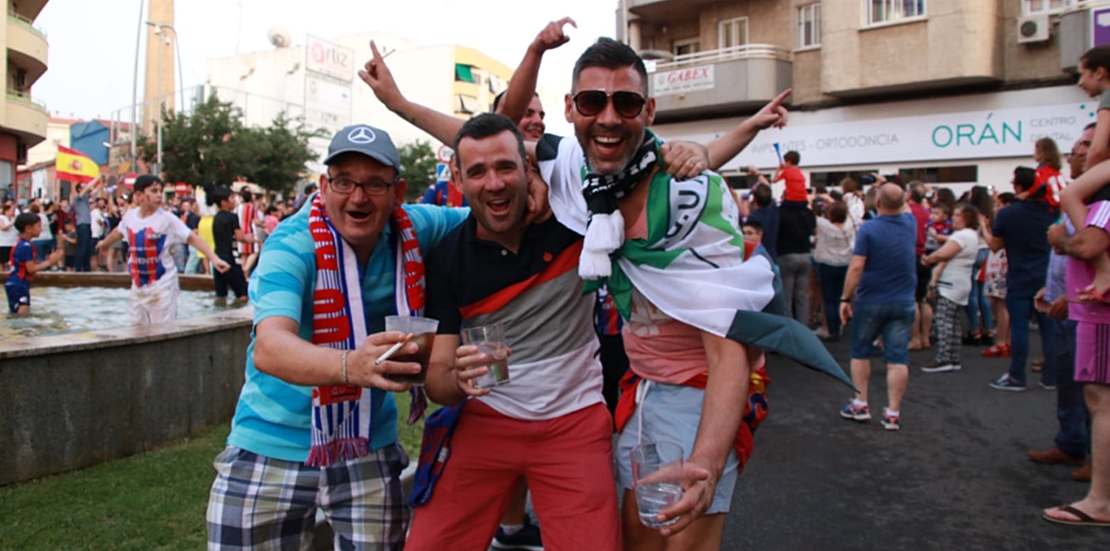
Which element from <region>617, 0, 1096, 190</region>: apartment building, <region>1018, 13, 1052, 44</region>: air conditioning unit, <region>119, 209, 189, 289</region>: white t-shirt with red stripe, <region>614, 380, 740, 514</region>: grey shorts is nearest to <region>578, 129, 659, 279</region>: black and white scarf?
<region>614, 380, 740, 514</region>: grey shorts

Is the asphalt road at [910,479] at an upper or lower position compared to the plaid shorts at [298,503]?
lower

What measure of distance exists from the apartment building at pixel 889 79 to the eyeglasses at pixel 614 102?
19.5m

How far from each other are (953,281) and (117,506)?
9.15 meters

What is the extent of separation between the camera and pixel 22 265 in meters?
10.2

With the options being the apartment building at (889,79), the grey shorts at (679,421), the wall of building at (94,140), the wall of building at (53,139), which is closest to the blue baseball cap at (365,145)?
the grey shorts at (679,421)

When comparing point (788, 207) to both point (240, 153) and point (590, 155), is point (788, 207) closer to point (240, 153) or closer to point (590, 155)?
point (590, 155)

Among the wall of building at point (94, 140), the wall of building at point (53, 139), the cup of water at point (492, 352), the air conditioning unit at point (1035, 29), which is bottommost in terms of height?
the cup of water at point (492, 352)

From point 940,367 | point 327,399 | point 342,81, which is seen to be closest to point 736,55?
point 940,367

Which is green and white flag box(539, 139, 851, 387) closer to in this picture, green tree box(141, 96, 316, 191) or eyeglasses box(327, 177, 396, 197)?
eyeglasses box(327, 177, 396, 197)

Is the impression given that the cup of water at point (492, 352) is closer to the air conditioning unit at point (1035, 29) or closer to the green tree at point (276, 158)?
the air conditioning unit at point (1035, 29)

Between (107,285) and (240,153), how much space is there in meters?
26.9

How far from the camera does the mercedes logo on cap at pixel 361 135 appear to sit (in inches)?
114

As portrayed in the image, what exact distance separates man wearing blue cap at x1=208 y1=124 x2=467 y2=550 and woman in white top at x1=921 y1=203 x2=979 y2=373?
795 centimetres

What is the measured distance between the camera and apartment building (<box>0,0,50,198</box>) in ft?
109
